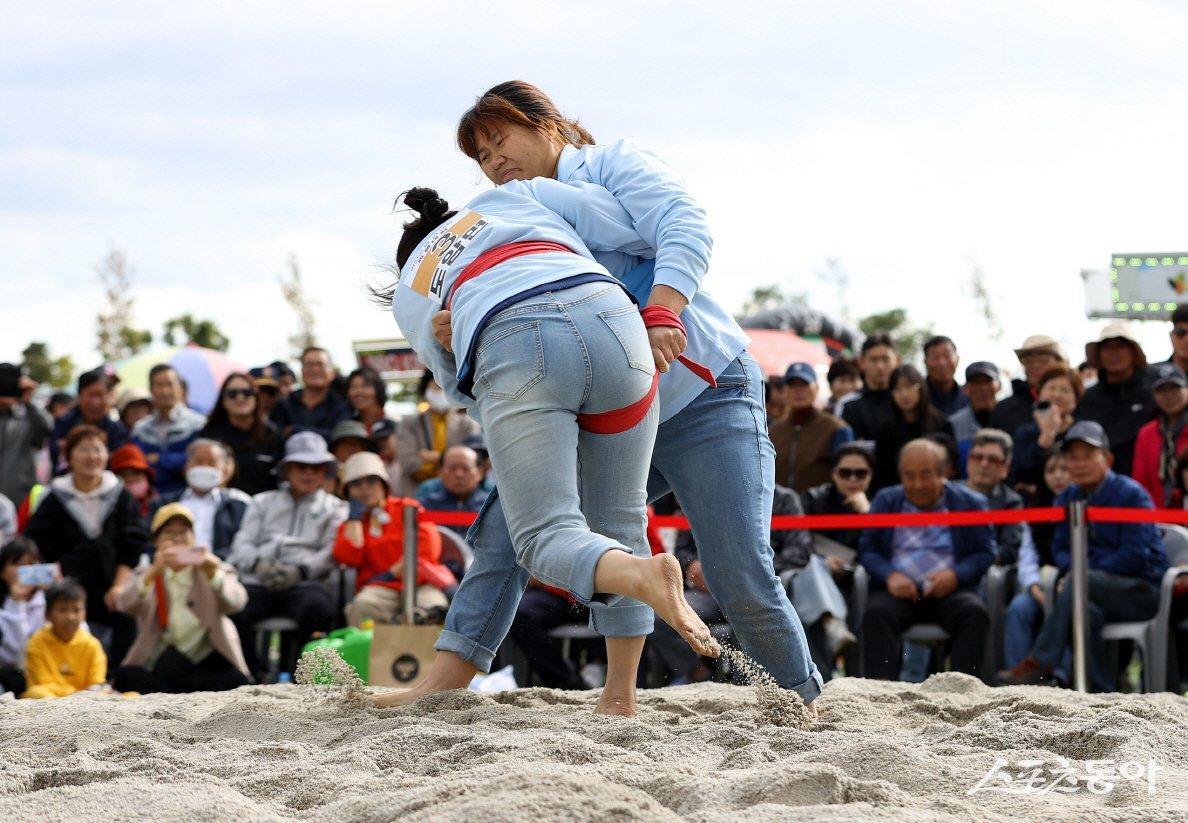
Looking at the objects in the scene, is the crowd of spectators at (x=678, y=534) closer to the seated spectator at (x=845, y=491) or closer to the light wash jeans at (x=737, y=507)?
the seated spectator at (x=845, y=491)

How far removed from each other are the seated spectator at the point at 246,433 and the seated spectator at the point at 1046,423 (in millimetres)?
4567

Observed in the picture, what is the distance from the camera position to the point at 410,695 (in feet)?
12.3

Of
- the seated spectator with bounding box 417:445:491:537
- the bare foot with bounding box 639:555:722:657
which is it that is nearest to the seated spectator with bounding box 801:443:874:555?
the seated spectator with bounding box 417:445:491:537

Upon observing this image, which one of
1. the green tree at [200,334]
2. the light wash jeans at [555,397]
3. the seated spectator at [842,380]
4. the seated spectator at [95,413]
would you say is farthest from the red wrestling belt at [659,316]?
the green tree at [200,334]

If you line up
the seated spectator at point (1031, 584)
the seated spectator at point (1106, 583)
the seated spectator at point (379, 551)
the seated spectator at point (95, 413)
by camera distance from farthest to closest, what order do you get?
the seated spectator at point (95, 413) < the seated spectator at point (379, 551) < the seated spectator at point (1031, 584) < the seated spectator at point (1106, 583)

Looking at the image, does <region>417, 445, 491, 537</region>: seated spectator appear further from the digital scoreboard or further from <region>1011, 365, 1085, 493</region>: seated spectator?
the digital scoreboard

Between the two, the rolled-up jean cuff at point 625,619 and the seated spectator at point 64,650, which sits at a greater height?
the rolled-up jean cuff at point 625,619

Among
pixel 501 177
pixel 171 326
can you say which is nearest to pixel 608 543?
pixel 501 177

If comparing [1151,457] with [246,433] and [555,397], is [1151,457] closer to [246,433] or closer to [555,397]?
[555,397]

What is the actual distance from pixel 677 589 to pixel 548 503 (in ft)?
1.30

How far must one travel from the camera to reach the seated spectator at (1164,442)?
6.95 meters

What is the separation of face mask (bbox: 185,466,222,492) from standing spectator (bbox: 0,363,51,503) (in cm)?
209

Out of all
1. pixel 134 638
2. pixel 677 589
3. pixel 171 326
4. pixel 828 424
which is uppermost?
pixel 171 326

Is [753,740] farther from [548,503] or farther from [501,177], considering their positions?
[501,177]
